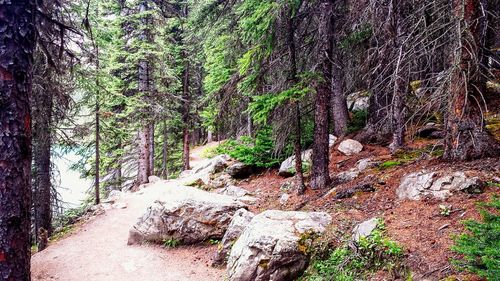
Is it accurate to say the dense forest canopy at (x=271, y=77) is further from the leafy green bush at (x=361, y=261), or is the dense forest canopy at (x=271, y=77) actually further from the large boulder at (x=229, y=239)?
the large boulder at (x=229, y=239)

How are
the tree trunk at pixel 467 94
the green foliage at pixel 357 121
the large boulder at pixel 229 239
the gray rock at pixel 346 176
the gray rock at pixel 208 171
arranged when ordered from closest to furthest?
the tree trunk at pixel 467 94 → the large boulder at pixel 229 239 → the gray rock at pixel 346 176 → the green foliage at pixel 357 121 → the gray rock at pixel 208 171

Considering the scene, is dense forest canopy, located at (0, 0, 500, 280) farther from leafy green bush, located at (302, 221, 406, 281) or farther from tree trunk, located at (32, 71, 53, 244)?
leafy green bush, located at (302, 221, 406, 281)

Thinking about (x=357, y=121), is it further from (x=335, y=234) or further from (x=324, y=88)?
(x=335, y=234)

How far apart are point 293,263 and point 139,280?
3505mm

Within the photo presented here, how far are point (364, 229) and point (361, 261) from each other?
639 millimetres

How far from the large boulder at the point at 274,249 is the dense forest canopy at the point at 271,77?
2.50 m

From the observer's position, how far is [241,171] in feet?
40.3

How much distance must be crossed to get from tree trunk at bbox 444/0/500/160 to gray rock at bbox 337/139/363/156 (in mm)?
4434

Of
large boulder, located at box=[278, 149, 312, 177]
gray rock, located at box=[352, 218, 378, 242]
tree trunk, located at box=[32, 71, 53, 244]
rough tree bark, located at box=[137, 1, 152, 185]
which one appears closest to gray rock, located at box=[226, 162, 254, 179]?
large boulder, located at box=[278, 149, 312, 177]

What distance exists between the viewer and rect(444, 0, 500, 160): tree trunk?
446 centimetres

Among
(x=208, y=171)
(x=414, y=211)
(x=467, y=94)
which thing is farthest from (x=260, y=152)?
(x=467, y=94)

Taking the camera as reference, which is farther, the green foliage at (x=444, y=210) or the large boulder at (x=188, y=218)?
the large boulder at (x=188, y=218)

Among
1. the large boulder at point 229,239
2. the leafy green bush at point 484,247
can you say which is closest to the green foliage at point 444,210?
the leafy green bush at point 484,247

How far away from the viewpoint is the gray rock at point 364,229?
15.7 feet
